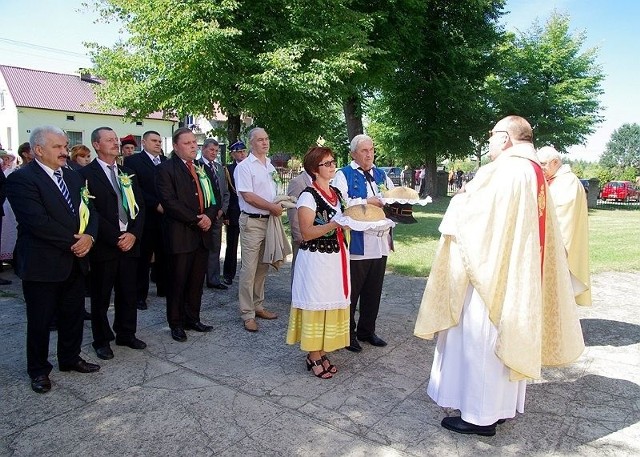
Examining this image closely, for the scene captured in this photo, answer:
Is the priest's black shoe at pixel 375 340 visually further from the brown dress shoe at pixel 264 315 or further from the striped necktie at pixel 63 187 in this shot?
the striped necktie at pixel 63 187

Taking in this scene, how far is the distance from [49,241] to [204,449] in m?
2.06

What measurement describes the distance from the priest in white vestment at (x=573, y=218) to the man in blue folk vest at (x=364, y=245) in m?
1.72

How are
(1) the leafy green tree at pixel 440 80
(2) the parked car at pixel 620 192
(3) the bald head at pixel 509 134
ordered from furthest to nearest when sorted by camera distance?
(2) the parked car at pixel 620 192, (1) the leafy green tree at pixel 440 80, (3) the bald head at pixel 509 134

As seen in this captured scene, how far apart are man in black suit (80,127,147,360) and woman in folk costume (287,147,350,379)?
1.77 m

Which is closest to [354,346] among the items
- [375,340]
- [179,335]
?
[375,340]

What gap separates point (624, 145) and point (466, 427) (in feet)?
469

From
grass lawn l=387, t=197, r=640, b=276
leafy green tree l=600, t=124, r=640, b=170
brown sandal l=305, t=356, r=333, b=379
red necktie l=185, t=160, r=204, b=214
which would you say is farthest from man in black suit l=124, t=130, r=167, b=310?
leafy green tree l=600, t=124, r=640, b=170

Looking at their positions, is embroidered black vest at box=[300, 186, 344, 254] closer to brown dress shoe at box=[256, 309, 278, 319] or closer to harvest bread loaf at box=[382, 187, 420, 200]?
harvest bread loaf at box=[382, 187, 420, 200]

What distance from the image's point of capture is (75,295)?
4199mm

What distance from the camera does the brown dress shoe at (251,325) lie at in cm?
549

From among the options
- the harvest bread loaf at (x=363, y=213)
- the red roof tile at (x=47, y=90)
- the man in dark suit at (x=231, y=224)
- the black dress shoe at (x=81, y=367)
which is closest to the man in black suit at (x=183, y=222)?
the black dress shoe at (x=81, y=367)

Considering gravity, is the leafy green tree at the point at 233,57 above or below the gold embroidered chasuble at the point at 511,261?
above

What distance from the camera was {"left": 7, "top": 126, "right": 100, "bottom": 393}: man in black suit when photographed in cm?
383

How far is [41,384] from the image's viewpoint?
3.90 metres
